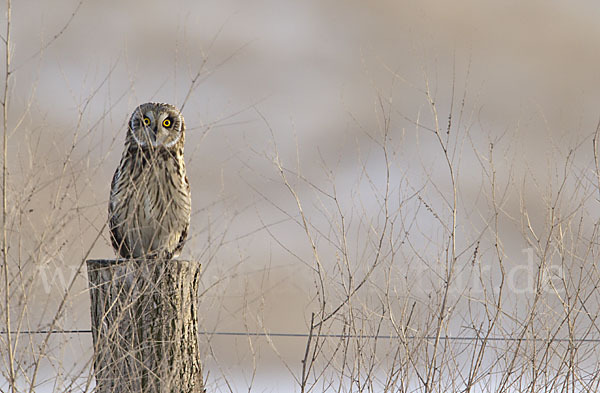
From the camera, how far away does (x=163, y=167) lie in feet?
11.0

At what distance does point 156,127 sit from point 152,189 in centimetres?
34

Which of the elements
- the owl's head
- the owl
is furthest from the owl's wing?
the owl's head

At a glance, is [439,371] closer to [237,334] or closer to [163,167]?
[237,334]

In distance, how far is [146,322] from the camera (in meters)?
2.90

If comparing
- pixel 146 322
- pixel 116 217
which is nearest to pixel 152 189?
pixel 116 217

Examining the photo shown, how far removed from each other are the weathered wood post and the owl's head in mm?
723

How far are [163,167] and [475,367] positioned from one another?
1713 millimetres

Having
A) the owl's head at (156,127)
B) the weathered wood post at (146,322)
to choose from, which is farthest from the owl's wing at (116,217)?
the weathered wood post at (146,322)

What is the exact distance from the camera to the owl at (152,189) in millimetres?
3262

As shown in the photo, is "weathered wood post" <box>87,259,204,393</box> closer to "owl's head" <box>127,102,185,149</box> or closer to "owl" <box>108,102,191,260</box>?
"owl" <box>108,102,191,260</box>

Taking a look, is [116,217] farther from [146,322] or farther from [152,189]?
[146,322]

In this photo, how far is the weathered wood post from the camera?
113 inches

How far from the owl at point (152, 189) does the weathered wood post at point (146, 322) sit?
0.21 m

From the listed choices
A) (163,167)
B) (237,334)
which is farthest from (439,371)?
(163,167)
